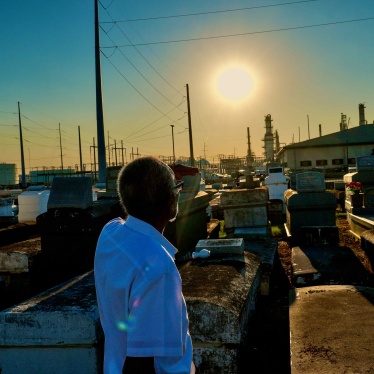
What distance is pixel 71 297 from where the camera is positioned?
313 cm

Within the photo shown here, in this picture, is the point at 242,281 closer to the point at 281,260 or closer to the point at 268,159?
the point at 281,260

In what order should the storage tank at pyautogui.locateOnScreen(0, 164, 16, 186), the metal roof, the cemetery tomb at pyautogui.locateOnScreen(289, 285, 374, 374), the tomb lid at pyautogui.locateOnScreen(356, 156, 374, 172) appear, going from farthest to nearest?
1. the storage tank at pyautogui.locateOnScreen(0, 164, 16, 186)
2. the metal roof
3. the tomb lid at pyautogui.locateOnScreen(356, 156, 374, 172)
4. the cemetery tomb at pyautogui.locateOnScreen(289, 285, 374, 374)

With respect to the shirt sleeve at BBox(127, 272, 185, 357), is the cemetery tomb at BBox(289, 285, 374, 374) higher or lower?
lower

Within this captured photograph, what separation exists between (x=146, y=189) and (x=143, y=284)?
41 centimetres

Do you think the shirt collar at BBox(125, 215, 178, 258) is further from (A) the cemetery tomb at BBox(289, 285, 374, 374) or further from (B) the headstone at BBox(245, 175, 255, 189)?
(B) the headstone at BBox(245, 175, 255, 189)

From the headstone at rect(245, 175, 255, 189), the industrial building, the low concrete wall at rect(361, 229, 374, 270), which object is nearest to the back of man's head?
the low concrete wall at rect(361, 229, 374, 270)

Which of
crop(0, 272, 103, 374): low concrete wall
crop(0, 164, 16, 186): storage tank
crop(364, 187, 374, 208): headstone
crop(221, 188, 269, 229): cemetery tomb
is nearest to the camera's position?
crop(0, 272, 103, 374): low concrete wall

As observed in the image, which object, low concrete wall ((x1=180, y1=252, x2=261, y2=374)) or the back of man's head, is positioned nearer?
the back of man's head

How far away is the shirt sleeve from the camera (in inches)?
55.1

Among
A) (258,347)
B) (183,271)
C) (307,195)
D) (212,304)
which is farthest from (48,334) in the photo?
Answer: (307,195)

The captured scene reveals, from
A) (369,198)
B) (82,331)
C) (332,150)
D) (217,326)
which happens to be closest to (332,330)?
(217,326)

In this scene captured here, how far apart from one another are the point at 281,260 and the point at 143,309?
6.30m

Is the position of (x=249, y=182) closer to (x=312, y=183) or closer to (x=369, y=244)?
(x=312, y=183)

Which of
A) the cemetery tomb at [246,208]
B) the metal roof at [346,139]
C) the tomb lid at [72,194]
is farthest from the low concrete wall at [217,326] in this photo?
the metal roof at [346,139]
